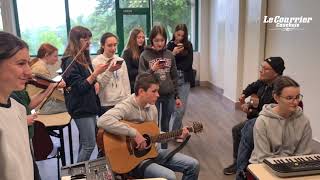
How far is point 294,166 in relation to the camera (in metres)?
1.57

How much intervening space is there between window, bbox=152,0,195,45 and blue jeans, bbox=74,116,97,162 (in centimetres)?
496

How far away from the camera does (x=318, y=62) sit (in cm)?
357

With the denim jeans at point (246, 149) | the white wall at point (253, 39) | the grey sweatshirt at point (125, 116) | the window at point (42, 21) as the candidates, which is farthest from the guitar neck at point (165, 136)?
the window at point (42, 21)

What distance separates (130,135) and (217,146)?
1848mm

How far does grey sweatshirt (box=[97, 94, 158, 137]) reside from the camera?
213 cm

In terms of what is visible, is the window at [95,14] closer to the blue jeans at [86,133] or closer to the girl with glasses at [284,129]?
the blue jeans at [86,133]

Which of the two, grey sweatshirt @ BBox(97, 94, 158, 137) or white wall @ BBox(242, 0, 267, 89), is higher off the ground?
white wall @ BBox(242, 0, 267, 89)

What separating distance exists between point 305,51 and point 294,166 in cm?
261

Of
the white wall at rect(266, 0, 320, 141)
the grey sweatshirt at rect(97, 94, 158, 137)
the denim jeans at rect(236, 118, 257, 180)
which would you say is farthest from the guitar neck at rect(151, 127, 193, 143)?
the white wall at rect(266, 0, 320, 141)

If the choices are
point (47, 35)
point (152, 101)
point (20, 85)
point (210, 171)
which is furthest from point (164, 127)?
point (47, 35)

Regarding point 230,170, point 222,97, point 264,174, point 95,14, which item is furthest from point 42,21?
point 264,174

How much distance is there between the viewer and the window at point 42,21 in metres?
6.91

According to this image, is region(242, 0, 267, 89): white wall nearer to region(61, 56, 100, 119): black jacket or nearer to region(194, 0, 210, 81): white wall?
region(194, 0, 210, 81): white wall

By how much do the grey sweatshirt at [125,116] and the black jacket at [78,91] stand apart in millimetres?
334
